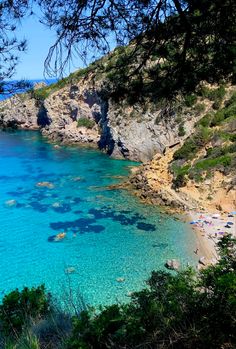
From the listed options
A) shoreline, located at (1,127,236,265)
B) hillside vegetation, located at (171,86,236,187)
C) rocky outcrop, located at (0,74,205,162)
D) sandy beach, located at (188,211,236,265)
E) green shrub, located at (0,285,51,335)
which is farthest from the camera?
rocky outcrop, located at (0,74,205,162)

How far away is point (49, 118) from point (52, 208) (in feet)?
115

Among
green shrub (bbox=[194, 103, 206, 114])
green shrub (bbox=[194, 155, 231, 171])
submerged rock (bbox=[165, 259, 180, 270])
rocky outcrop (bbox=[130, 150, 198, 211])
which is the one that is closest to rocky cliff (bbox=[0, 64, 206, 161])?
green shrub (bbox=[194, 103, 206, 114])

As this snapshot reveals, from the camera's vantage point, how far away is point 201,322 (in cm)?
418

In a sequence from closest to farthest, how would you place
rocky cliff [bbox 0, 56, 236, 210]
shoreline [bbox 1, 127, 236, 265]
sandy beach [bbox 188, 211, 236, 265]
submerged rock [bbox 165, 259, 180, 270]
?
submerged rock [bbox 165, 259, 180, 270], shoreline [bbox 1, 127, 236, 265], sandy beach [bbox 188, 211, 236, 265], rocky cliff [bbox 0, 56, 236, 210]

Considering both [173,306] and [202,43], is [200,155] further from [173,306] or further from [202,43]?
[173,306]

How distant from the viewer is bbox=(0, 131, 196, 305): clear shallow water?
1488 centimetres

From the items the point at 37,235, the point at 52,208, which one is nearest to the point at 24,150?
the point at 52,208

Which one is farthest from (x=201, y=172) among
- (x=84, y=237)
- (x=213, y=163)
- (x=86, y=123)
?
(x=86, y=123)

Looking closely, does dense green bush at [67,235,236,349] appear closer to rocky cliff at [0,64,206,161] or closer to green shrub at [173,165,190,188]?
rocky cliff at [0,64,206,161]

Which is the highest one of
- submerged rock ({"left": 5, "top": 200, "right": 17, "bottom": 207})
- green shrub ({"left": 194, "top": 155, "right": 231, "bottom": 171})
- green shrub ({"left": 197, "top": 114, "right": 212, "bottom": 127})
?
green shrub ({"left": 197, "top": 114, "right": 212, "bottom": 127})

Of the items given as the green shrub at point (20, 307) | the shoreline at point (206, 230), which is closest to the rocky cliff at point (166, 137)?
the shoreline at point (206, 230)

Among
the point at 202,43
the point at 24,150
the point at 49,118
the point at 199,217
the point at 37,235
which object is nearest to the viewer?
the point at 202,43

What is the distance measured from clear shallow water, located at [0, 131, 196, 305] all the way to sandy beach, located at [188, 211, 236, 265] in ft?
1.66

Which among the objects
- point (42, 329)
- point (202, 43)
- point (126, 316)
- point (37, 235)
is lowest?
point (37, 235)
